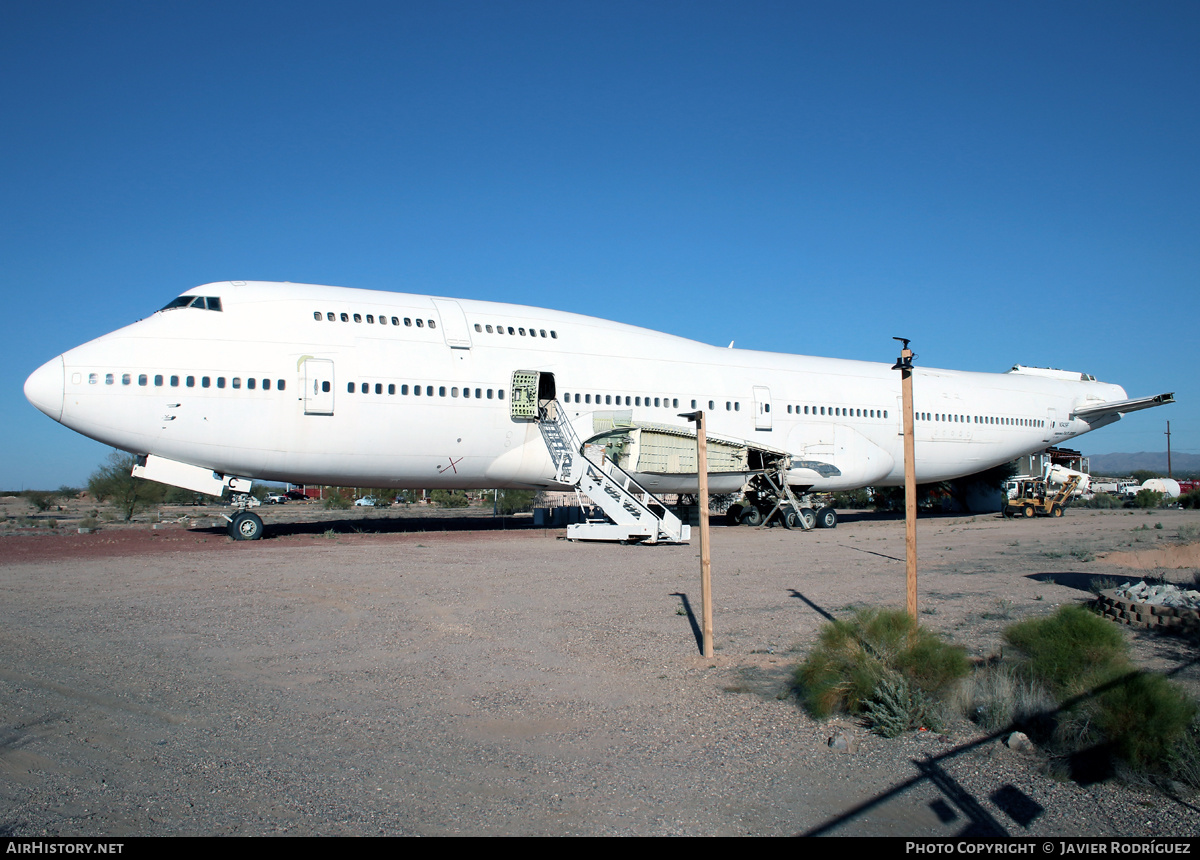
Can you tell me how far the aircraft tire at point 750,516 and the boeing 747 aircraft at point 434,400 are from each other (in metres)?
1.65

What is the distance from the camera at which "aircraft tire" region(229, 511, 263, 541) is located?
62.7ft

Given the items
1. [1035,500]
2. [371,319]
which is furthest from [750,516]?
[371,319]

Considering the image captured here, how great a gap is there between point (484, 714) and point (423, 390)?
14409mm

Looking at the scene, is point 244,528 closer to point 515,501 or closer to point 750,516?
point 750,516

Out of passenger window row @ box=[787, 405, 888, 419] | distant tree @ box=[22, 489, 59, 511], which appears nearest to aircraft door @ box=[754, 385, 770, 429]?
passenger window row @ box=[787, 405, 888, 419]

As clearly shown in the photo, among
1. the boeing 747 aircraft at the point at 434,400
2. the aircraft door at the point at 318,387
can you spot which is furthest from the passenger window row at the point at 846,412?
the aircraft door at the point at 318,387

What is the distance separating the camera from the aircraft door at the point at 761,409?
24984 millimetres

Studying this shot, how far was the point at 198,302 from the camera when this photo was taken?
59.9 feet

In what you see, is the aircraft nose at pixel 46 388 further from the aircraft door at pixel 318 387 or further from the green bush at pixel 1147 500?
the green bush at pixel 1147 500

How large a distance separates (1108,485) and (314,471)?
7165cm

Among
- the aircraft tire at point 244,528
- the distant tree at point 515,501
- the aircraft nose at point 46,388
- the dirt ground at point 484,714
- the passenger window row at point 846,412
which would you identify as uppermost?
the passenger window row at point 846,412

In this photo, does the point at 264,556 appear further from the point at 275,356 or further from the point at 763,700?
the point at 763,700

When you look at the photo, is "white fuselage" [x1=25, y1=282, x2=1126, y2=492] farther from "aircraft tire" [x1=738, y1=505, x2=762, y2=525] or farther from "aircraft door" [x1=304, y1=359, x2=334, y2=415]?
"aircraft tire" [x1=738, y1=505, x2=762, y2=525]

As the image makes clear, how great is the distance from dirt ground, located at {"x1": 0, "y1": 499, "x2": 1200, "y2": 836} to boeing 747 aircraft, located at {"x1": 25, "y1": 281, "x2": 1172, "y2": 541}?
524 cm
